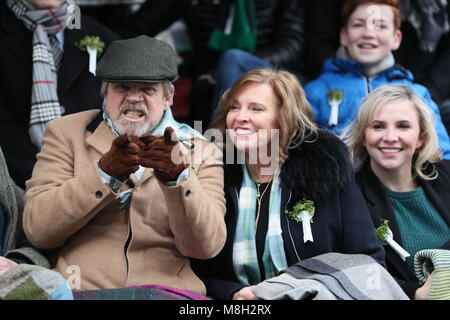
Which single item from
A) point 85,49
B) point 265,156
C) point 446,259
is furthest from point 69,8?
point 446,259

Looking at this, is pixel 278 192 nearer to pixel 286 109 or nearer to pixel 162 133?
pixel 286 109

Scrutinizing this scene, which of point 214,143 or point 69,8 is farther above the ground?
point 69,8

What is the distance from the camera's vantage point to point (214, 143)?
3209mm

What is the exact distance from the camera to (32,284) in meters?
2.55

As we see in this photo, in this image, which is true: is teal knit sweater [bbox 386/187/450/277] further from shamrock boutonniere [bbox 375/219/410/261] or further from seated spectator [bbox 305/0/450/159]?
seated spectator [bbox 305/0/450/159]

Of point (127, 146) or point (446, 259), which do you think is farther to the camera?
point (446, 259)

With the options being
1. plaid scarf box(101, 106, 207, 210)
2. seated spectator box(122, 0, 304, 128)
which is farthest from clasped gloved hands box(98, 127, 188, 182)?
seated spectator box(122, 0, 304, 128)

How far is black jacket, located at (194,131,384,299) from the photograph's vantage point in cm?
303

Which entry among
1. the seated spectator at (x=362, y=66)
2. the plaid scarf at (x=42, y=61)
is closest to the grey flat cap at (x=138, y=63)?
the plaid scarf at (x=42, y=61)

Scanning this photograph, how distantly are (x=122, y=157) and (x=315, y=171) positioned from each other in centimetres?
86

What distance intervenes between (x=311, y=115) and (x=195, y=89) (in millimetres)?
1342

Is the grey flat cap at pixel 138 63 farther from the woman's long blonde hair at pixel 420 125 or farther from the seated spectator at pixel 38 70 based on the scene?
the woman's long blonde hair at pixel 420 125
